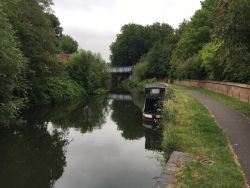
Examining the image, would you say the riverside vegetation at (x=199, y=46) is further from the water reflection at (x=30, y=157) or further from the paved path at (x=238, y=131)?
the water reflection at (x=30, y=157)

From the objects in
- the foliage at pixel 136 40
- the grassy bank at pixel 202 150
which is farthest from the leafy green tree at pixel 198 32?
the foliage at pixel 136 40

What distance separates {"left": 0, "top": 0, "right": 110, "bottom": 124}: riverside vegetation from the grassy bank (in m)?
8.10

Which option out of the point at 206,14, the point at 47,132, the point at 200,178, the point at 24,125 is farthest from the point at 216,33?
the point at 206,14

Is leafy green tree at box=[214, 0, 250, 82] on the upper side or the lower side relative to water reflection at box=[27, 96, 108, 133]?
upper

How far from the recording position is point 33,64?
105ft

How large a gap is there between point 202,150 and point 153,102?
1699cm

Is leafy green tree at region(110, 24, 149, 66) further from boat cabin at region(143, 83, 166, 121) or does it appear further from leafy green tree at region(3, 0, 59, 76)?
boat cabin at region(143, 83, 166, 121)

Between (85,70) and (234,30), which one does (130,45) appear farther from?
(234,30)

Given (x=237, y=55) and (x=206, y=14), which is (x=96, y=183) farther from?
(x=206, y=14)

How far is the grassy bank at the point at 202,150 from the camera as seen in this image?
8156 millimetres

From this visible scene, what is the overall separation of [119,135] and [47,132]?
15.0 ft

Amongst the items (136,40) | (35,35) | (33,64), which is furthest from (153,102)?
Answer: (136,40)

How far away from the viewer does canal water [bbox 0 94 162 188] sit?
44.1 ft

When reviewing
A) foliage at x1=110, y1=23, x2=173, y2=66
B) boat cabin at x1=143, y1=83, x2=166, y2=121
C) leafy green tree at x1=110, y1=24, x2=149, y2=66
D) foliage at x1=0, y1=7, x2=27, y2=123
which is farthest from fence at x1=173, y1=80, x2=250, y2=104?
leafy green tree at x1=110, y1=24, x2=149, y2=66
